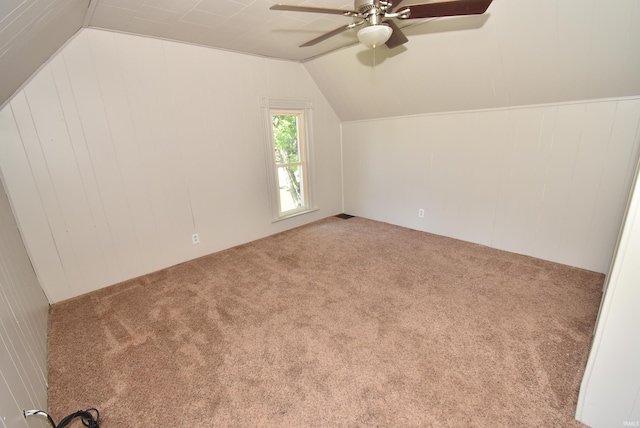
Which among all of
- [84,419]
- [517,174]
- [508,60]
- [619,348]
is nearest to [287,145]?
[508,60]

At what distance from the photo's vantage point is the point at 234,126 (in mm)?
3373

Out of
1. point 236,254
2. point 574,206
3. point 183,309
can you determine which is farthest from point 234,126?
point 574,206

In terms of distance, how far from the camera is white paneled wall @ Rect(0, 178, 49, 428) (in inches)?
44.2

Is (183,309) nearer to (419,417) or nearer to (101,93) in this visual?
(419,417)

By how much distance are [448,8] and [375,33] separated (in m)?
0.44

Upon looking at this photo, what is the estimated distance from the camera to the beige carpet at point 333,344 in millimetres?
1463

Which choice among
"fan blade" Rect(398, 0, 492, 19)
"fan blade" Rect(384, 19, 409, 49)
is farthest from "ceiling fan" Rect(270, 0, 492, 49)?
"fan blade" Rect(384, 19, 409, 49)

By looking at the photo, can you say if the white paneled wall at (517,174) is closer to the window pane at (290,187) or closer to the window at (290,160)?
the window at (290,160)

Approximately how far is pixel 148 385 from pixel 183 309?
0.76 metres

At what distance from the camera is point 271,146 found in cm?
373

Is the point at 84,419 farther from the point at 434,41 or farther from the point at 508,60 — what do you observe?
the point at 508,60

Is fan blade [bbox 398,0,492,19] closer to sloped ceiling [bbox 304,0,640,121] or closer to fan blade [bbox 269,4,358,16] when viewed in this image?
fan blade [bbox 269,4,358,16]

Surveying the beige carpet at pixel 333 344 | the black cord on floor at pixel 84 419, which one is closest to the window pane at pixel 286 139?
the beige carpet at pixel 333 344

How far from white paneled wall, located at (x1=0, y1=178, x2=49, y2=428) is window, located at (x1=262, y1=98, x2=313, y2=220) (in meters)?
2.48
